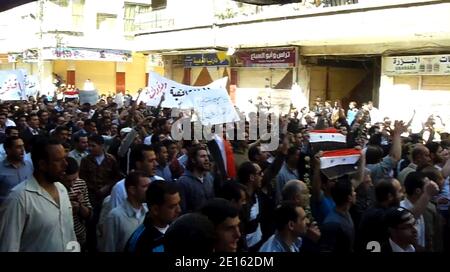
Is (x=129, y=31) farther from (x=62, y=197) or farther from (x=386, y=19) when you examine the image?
(x=62, y=197)

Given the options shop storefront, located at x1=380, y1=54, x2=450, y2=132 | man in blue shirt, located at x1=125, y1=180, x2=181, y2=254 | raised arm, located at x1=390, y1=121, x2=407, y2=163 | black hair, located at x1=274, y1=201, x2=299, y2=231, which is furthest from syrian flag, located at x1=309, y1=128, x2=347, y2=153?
shop storefront, located at x1=380, y1=54, x2=450, y2=132

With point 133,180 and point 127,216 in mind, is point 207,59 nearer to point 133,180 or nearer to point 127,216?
point 133,180

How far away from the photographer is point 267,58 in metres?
21.2

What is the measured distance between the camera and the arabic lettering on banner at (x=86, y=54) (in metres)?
32.5

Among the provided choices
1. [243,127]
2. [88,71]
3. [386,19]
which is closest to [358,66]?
[386,19]

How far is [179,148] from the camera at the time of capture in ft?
23.8

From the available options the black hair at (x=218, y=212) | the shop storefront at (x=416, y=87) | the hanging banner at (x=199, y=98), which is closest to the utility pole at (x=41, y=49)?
the shop storefront at (x=416, y=87)

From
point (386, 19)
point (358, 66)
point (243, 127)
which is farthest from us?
point (358, 66)

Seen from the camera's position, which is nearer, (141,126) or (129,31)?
(141,126)

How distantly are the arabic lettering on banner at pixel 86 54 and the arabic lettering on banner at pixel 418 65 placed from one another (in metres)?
20.4

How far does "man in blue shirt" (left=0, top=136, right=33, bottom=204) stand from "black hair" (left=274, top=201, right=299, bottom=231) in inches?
102

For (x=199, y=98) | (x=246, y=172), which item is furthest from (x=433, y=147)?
(x=199, y=98)

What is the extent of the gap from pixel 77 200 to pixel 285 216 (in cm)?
184
